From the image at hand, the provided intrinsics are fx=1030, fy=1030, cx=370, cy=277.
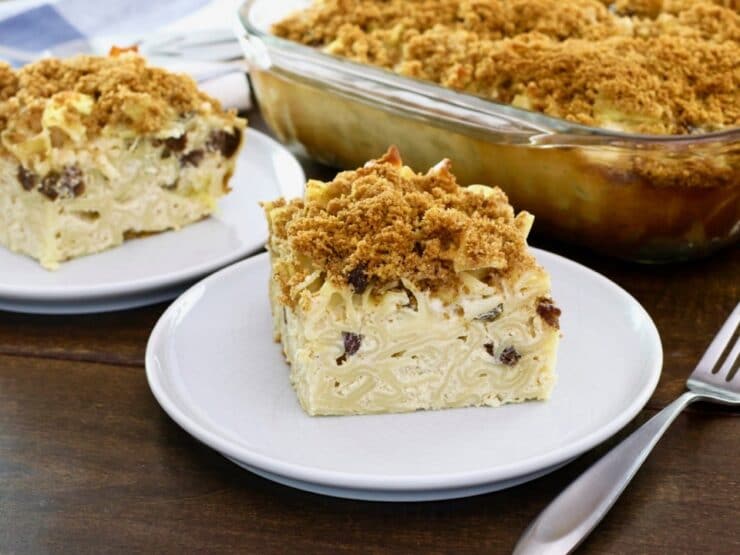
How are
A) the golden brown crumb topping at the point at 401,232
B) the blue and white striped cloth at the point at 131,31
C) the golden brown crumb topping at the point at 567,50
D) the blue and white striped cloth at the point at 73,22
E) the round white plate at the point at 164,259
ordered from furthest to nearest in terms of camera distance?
the blue and white striped cloth at the point at 73,22
the blue and white striped cloth at the point at 131,31
the golden brown crumb topping at the point at 567,50
the round white plate at the point at 164,259
the golden brown crumb topping at the point at 401,232

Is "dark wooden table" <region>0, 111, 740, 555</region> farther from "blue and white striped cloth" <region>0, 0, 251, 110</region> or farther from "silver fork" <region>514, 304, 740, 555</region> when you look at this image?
"blue and white striped cloth" <region>0, 0, 251, 110</region>

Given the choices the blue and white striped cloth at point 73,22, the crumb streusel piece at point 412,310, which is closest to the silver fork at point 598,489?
the crumb streusel piece at point 412,310

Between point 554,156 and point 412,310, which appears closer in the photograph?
point 412,310

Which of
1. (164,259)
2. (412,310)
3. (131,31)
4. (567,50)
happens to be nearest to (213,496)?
(412,310)

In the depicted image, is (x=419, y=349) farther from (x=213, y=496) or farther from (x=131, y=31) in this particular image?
(x=131, y=31)

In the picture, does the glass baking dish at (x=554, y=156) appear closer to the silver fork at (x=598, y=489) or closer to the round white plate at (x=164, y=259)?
the round white plate at (x=164, y=259)

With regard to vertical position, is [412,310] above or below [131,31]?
above

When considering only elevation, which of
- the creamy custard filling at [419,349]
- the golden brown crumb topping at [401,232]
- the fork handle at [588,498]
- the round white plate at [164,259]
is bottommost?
the round white plate at [164,259]
